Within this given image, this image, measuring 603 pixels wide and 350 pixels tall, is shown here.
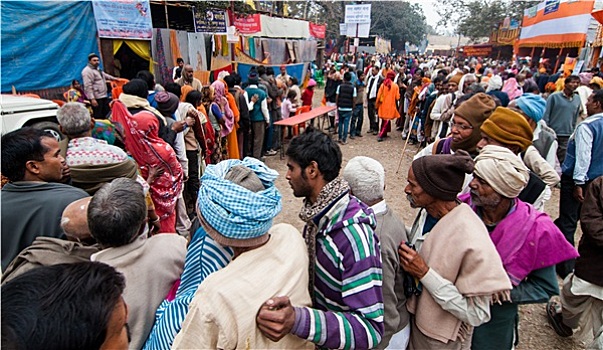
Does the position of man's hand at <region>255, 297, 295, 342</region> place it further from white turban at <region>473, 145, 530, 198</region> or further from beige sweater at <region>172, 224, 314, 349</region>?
white turban at <region>473, 145, 530, 198</region>

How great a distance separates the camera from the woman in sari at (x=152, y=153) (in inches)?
139

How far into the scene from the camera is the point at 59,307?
2.80 ft

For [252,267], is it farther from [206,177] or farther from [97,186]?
[97,186]

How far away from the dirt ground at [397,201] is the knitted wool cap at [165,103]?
219 cm

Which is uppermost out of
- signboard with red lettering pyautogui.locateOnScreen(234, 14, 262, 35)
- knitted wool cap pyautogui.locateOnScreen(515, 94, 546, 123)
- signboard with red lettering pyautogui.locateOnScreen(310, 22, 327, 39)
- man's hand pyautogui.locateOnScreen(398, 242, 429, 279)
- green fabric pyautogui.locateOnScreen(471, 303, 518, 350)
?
signboard with red lettering pyautogui.locateOnScreen(310, 22, 327, 39)

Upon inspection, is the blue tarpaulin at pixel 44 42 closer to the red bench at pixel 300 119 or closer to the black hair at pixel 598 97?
the red bench at pixel 300 119

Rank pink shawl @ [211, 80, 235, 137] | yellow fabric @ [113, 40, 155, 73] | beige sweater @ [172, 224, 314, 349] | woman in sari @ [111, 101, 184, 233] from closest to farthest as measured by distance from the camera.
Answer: beige sweater @ [172, 224, 314, 349]
woman in sari @ [111, 101, 184, 233]
pink shawl @ [211, 80, 235, 137]
yellow fabric @ [113, 40, 155, 73]

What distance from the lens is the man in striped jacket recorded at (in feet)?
4.11

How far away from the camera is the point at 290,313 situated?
1.17m

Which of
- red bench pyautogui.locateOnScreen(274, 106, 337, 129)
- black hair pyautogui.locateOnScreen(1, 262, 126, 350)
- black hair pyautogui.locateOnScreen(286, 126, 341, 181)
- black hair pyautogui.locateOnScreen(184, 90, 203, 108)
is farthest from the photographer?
red bench pyautogui.locateOnScreen(274, 106, 337, 129)

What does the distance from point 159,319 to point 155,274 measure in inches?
8.0

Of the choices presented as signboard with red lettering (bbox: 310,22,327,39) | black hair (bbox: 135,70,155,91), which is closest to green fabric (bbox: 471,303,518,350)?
black hair (bbox: 135,70,155,91)

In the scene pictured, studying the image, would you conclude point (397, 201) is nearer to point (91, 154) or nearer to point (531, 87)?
point (91, 154)

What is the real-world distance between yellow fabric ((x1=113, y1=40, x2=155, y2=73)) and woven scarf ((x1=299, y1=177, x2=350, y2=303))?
9.34 meters
